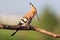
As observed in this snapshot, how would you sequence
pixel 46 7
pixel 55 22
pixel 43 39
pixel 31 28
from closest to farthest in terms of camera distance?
1. pixel 31 28
2. pixel 43 39
3. pixel 46 7
4. pixel 55 22

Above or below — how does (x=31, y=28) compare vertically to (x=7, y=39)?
above

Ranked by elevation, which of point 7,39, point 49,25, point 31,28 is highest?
point 31,28

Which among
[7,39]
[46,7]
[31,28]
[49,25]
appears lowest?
[7,39]

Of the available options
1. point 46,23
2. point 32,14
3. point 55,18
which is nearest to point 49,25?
point 46,23

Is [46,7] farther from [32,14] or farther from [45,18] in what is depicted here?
[32,14]

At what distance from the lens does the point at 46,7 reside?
7.13 meters

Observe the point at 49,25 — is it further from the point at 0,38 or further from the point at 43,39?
the point at 0,38

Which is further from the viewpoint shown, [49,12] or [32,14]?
[49,12]

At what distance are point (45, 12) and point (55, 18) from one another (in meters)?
0.70

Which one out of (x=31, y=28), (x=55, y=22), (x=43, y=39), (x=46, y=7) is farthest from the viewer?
(x=55, y=22)

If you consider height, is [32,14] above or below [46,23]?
above

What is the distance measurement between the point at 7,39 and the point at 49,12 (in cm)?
147

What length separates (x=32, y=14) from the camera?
1210mm

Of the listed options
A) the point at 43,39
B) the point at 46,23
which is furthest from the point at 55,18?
the point at 43,39
